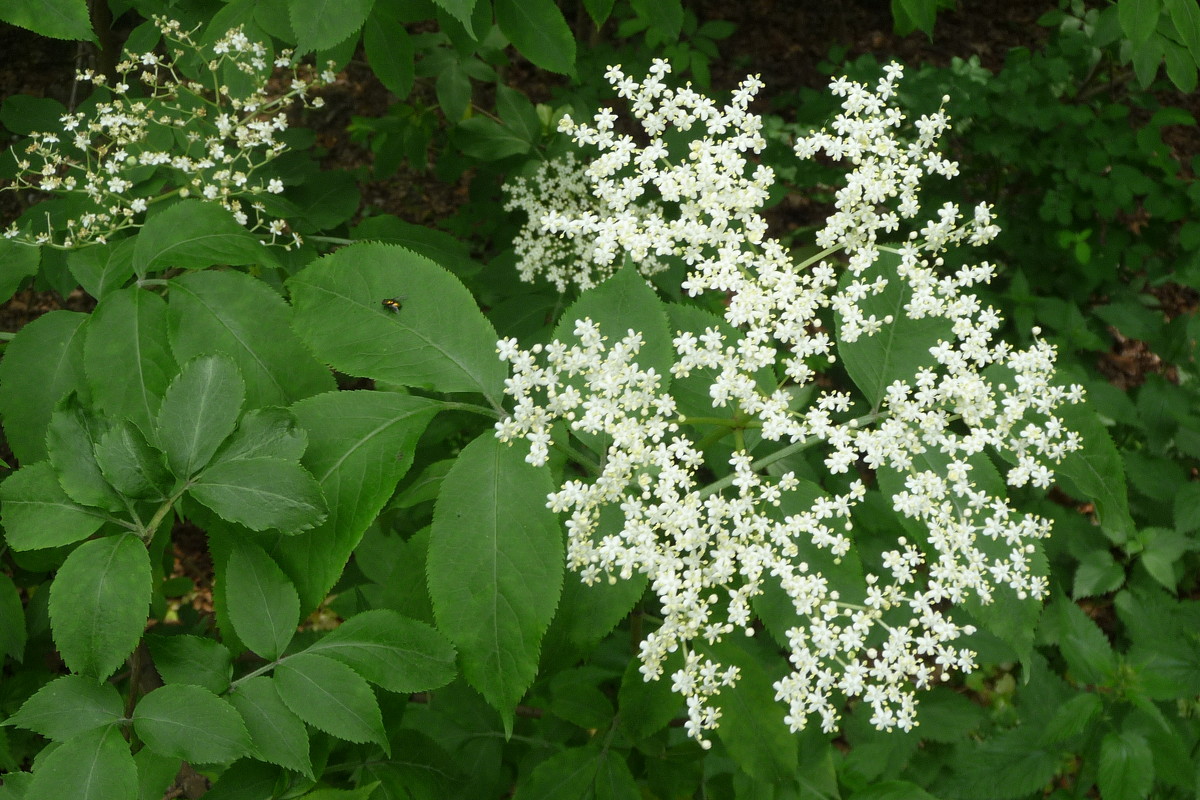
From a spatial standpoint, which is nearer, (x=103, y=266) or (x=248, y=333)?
(x=248, y=333)

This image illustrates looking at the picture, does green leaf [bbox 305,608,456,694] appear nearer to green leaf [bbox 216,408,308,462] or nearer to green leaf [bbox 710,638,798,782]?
green leaf [bbox 216,408,308,462]

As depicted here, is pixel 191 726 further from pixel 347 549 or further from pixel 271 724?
pixel 347 549

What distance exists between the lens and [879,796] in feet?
7.41

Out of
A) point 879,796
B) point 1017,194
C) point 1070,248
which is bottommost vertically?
point 879,796

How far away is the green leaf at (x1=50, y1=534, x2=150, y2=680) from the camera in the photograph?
4.98ft

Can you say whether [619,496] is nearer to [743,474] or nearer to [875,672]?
[743,474]

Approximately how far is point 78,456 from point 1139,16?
9.45ft

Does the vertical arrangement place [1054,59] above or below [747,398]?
above

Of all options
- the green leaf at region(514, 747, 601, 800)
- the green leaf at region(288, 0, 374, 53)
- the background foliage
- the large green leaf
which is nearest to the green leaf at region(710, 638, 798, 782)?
the background foliage

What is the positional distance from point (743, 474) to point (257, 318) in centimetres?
105

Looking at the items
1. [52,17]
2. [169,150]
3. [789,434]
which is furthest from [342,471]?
[169,150]

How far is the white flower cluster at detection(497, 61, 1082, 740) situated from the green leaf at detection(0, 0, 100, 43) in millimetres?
1152

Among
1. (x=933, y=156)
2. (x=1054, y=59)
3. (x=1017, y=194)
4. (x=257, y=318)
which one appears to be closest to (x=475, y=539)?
(x=257, y=318)

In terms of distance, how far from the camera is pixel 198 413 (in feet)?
5.36
